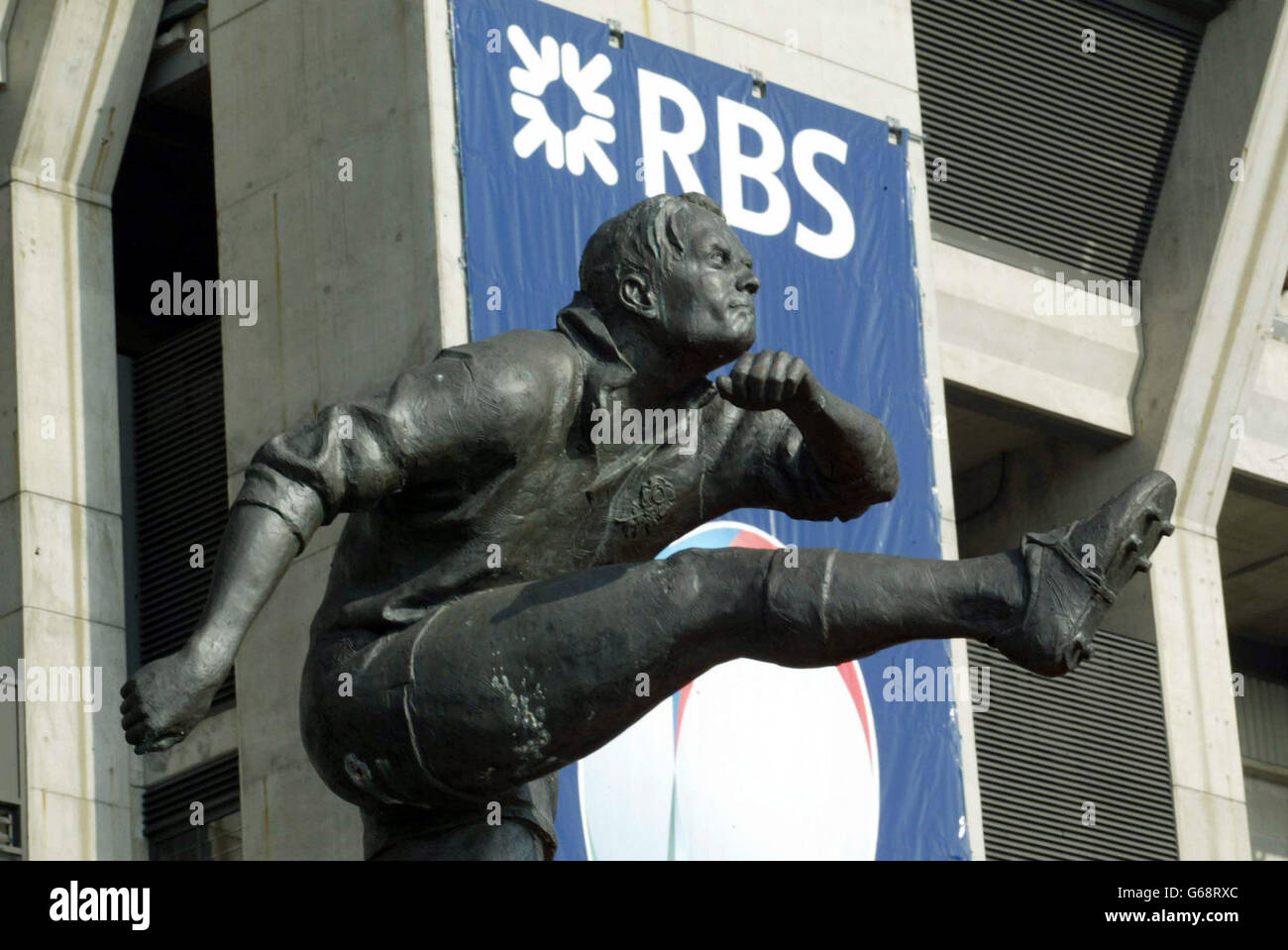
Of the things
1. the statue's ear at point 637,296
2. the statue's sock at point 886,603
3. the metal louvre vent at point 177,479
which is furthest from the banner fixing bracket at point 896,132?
the statue's sock at point 886,603

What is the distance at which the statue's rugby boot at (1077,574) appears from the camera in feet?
24.3

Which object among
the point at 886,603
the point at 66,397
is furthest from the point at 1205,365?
the point at 886,603

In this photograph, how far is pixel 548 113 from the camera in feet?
59.4

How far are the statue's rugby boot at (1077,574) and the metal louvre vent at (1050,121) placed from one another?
1569cm

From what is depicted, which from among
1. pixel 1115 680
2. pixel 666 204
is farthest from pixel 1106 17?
pixel 666 204

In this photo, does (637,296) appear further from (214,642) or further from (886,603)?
(214,642)

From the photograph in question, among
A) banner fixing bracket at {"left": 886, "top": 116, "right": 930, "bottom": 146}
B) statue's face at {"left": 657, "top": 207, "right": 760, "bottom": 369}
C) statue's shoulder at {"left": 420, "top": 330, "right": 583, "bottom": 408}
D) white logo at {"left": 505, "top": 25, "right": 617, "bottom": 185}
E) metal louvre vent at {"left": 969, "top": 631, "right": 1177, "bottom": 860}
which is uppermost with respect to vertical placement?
banner fixing bracket at {"left": 886, "top": 116, "right": 930, "bottom": 146}

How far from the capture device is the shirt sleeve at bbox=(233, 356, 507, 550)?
7770 mm

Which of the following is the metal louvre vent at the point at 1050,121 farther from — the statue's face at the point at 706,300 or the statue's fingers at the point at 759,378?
the statue's fingers at the point at 759,378

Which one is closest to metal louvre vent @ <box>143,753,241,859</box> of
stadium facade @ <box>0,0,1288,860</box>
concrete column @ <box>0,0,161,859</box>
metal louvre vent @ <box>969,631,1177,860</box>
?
stadium facade @ <box>0,0,1288,860</box>

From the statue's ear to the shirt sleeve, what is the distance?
1.67 feet

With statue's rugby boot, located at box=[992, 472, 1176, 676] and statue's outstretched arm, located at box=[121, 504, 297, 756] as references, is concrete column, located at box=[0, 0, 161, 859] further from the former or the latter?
statue's rugby boot, located at box=[992, 472, 1176, 676]

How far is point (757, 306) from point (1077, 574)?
457 inches
